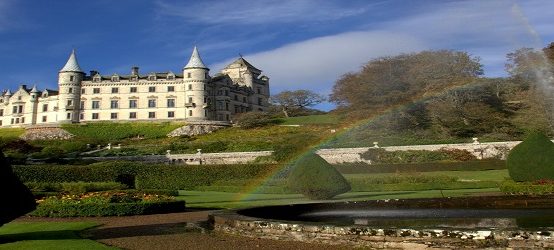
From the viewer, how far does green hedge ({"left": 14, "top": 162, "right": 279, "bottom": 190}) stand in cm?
4162

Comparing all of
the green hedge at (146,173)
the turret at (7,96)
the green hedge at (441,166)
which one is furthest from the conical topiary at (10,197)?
the turret at (7,96)

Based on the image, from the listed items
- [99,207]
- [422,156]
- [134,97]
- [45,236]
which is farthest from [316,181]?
[134,97]

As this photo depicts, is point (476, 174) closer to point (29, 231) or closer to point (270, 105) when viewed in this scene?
point (29, 231)

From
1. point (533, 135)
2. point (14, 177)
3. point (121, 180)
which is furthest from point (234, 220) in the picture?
point (121, 180)

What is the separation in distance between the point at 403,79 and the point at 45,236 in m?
53.3

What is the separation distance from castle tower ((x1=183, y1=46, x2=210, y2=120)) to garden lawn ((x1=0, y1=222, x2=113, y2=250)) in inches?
3089

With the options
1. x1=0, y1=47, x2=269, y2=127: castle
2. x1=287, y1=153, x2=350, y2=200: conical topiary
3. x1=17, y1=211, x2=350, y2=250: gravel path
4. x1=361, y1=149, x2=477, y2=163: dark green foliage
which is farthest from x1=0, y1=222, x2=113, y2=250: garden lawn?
x1=0, y1=47, x2=269, y2=127: castle

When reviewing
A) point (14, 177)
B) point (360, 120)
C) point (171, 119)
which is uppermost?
point (171, 119)

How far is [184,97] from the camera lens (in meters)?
96.9

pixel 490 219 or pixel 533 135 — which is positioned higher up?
pixel 533 135

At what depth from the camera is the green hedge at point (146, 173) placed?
1639 inches

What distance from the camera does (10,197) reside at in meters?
12.0

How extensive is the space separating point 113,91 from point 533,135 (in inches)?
3332

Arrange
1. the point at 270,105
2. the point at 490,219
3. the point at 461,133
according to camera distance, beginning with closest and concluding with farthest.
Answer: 1. the point at 490,219
2. the point at 461,133
3. the point at 270,105
